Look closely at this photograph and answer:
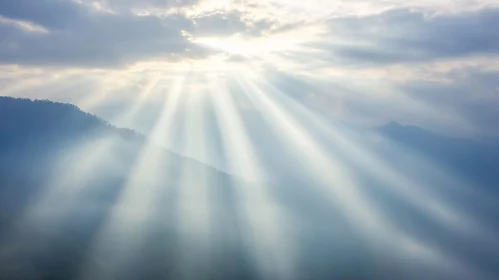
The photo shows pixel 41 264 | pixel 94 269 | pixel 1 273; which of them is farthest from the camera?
pixel 94 269

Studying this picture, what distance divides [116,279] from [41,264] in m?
32.1

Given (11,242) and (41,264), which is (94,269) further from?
(11,242)

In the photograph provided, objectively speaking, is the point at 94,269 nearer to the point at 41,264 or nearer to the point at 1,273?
the point at 41,264

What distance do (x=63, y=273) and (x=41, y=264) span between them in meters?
11.0

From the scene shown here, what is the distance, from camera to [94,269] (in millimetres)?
198875

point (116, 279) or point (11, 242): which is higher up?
point (11, 242)

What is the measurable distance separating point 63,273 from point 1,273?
22998mm

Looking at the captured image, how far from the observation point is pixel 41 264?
612ft

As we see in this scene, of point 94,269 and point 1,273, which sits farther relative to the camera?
point 94,269

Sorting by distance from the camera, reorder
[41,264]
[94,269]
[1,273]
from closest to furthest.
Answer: [1,273] → [41,264] → [94,269]

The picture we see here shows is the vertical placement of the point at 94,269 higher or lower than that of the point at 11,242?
lower

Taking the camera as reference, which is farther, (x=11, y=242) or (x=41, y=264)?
(x=11, y=242)

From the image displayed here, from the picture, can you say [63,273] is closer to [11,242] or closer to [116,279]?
[116,279]

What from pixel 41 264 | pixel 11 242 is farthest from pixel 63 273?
pixel 11 242
